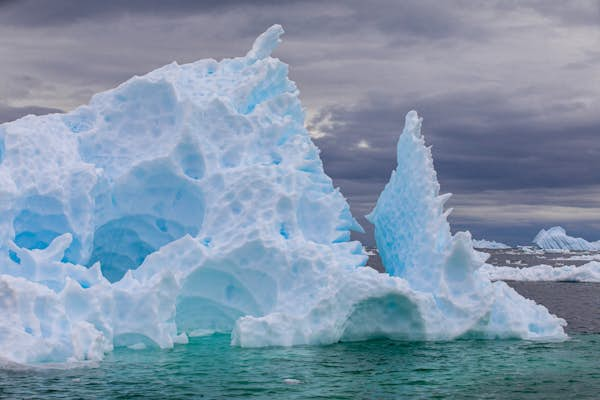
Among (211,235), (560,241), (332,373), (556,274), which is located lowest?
(332,373)

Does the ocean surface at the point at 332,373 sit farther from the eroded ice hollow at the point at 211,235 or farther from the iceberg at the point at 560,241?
the iceberg at the point at 560,241

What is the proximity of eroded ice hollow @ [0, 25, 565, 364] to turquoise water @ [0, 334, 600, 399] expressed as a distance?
82 cm

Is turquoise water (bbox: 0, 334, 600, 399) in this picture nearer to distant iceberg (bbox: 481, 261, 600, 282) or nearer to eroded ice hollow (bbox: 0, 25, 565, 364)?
eroded ice hollow (bbox: 0, 25, 565, 364)

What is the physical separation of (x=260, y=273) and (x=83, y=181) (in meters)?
5.29

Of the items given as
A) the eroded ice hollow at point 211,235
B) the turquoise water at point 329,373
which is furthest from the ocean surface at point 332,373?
the eroded ice hollow at point 211,235

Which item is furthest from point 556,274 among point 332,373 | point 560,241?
point 560,241

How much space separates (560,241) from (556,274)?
73.0m

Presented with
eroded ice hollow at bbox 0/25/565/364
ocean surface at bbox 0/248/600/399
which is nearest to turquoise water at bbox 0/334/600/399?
ocean surface at bbox 0/248/600/399

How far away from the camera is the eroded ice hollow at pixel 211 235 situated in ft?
65.2

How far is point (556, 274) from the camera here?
59.2 meters

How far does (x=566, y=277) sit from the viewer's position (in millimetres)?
58219

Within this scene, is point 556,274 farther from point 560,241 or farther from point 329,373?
point 560,241

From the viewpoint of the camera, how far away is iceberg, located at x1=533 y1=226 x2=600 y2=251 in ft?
415

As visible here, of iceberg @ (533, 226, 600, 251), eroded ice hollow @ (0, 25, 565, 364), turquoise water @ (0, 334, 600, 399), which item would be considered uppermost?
iceberg @ (533, 226, 600, 251)
